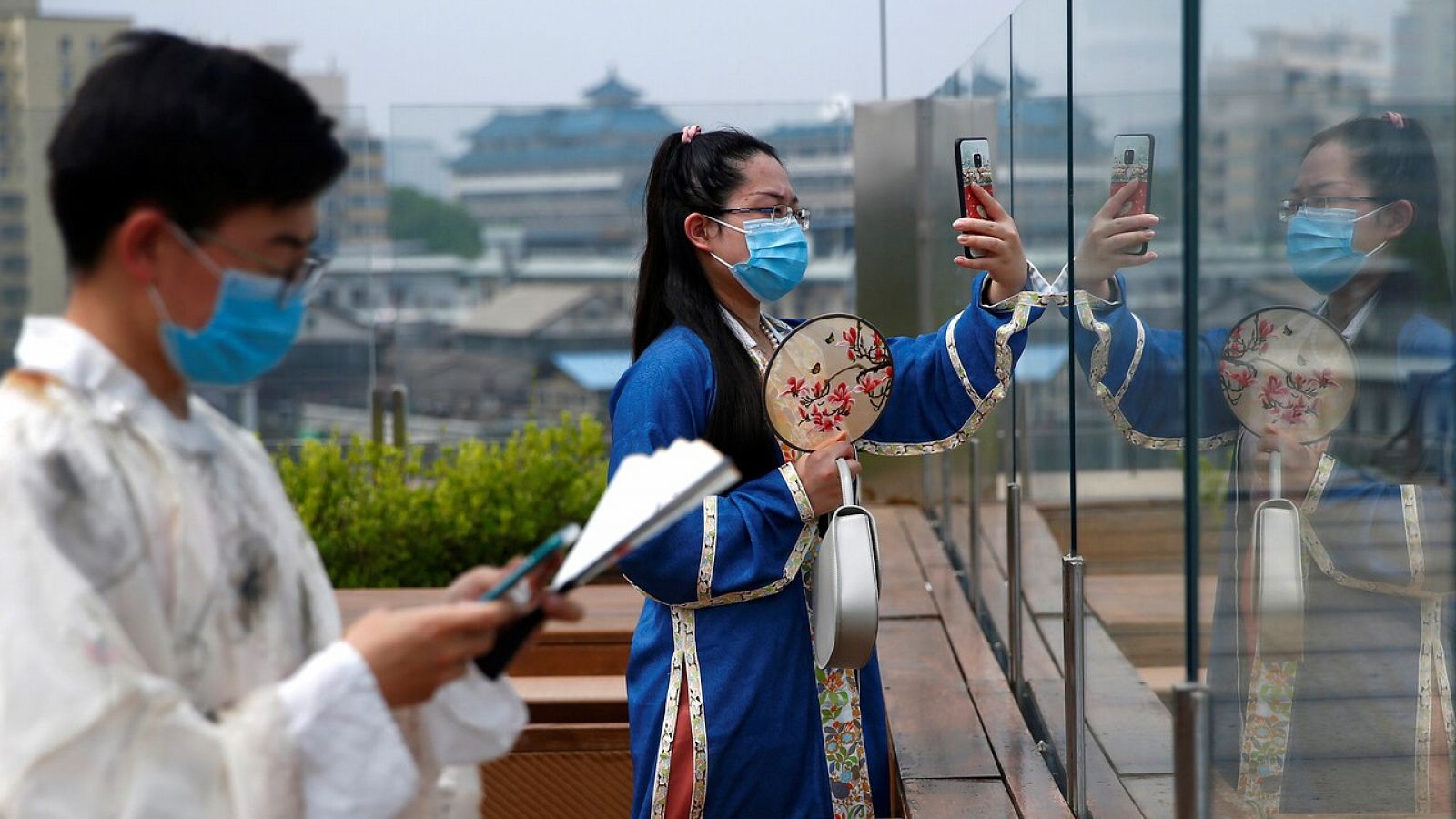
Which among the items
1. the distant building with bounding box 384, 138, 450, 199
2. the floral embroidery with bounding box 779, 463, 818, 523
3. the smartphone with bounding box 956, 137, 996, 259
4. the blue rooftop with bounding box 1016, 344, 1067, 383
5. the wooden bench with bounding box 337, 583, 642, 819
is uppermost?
the distant building with bounding box 384, 138, 450, 199

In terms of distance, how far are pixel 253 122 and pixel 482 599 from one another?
46cm

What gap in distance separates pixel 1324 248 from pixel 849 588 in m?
0.91

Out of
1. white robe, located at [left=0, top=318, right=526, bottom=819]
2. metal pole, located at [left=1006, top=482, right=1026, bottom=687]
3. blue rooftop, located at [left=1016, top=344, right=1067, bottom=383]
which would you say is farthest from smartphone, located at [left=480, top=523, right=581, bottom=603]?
metal pole, located at [left=1006, top=482, right=1026, bottom=687]

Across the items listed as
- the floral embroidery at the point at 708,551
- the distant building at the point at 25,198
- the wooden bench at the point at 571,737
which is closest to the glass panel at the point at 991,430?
the wooden bench at the point at 571,737

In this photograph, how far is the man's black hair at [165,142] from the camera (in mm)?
1220

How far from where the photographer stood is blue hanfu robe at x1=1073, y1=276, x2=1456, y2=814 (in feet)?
5.19

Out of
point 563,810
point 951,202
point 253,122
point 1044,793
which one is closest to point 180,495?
point 253,122

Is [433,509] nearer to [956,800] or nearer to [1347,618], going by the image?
[956,800]

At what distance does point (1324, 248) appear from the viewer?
1.66 m

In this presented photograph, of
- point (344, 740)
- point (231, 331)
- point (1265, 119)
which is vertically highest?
point (1265, 119)

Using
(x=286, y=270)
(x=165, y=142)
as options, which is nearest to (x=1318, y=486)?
(x=286, y=270)

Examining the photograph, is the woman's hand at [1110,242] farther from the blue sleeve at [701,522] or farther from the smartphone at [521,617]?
the smartphone at [521,617]

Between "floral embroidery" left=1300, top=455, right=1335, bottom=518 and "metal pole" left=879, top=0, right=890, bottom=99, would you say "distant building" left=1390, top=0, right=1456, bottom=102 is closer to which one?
"floral embroidery" left=1300, top=455, right=1335, bottom=518

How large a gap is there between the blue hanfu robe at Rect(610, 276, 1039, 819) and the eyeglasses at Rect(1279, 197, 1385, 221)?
3.00 feet
